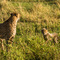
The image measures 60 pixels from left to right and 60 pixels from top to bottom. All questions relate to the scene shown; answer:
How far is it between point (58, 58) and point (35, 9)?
5323 mm

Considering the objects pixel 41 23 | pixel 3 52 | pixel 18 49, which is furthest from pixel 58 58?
pixel 41 23

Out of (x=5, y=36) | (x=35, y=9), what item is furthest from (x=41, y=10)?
(x=5, y=36)

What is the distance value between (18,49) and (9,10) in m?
4.99

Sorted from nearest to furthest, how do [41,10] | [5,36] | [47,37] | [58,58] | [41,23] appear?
[58,58] → [5,36] → [47,37] → [41,23] → [41,10]

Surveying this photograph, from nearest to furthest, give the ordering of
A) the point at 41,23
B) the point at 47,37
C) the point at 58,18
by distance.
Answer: the point at 47,37 → the point at 41,23 → the point at 58,18

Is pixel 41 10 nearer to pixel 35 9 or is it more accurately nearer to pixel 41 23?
pixel 35 9

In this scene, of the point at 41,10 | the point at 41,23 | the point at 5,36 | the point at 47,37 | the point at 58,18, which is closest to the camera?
the point at 5,36

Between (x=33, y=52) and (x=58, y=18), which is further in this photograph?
(x=58, y=18)

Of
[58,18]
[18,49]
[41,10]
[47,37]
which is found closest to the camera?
[18,49]

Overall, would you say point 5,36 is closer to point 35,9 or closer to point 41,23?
point 41,23

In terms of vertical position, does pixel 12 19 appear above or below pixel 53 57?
above

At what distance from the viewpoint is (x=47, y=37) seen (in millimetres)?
5293

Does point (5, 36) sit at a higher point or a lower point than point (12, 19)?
lower

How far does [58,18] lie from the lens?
7648 millimetres
